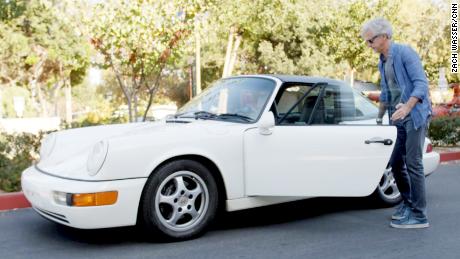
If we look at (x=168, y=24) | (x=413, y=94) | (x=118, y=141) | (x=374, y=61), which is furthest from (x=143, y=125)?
(x=374, y=61)

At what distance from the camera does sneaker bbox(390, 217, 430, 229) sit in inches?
193

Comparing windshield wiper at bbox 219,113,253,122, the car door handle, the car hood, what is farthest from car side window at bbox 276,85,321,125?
the car door handle

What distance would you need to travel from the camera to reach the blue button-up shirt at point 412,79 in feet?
15.1

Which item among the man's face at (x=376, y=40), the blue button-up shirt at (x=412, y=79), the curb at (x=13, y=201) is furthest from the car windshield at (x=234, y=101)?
the curb at (x=13, y=201)

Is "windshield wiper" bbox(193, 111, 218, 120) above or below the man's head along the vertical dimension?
below

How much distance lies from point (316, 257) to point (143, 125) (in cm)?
202

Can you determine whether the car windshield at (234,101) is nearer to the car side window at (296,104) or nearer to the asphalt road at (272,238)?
the car side window at (296,104)

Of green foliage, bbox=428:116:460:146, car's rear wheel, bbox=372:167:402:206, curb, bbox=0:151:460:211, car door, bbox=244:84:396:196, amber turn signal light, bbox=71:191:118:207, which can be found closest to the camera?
amber turn signal light, bbox=71:191:118:207

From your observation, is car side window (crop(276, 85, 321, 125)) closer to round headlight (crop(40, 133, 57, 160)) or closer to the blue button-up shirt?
the blue button-up shirt

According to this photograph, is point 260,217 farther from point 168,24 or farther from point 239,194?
point 168,24

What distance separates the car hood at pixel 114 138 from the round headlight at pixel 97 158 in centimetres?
4

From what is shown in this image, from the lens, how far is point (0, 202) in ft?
19.2

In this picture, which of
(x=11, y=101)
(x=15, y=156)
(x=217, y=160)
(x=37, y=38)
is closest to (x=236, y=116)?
(x=217, y=160)

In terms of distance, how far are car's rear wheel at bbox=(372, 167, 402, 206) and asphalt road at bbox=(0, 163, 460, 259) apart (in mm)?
108
